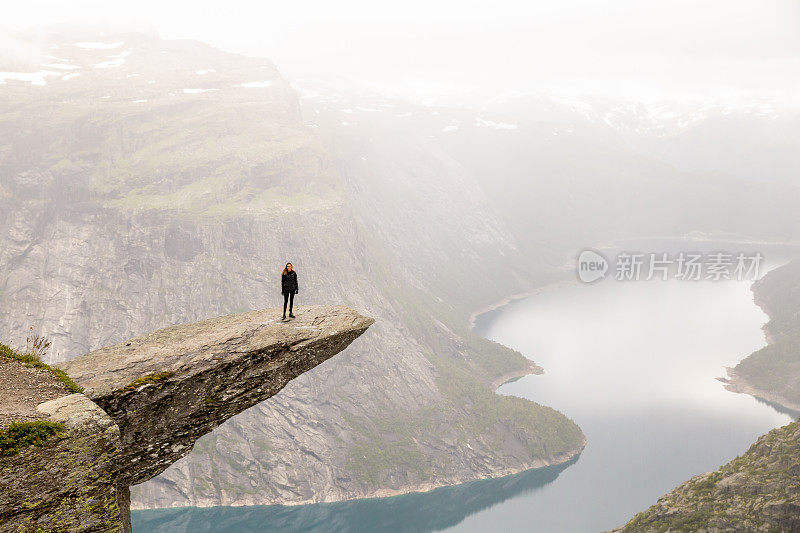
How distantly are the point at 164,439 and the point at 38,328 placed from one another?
536ft

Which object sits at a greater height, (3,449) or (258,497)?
(3,449)

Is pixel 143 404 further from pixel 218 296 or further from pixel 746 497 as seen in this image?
pixel 218 296

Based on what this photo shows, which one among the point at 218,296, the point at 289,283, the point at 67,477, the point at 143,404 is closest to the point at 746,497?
the point at 289,283

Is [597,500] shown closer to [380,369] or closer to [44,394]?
[380,369]

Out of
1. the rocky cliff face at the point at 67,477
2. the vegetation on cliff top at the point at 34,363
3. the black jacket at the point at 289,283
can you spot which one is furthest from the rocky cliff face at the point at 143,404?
the black jacket at the point at 289,283

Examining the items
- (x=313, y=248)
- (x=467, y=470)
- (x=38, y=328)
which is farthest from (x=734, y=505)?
(x=38, y=328)

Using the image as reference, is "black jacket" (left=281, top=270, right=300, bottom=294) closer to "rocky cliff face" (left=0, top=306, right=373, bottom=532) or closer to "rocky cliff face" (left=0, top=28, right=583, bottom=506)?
"rocky cliff face" (left=0, top=306, right=373, bottom=532)

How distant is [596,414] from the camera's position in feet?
643

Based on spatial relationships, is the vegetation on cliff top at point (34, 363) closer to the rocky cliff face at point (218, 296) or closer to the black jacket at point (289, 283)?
the black jacket at point (289, 283)

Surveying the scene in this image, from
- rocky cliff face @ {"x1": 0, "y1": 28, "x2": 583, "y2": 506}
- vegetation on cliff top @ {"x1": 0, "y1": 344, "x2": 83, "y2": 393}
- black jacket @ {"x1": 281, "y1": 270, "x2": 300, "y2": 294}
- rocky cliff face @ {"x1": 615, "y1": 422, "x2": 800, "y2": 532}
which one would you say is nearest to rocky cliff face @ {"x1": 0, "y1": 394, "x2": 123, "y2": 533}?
vegetation on cliff top @ {"x1": 0, "y1": 344, "x2": 83, "y2": 393}

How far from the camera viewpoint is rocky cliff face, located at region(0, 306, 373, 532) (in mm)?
13727

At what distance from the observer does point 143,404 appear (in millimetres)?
18703

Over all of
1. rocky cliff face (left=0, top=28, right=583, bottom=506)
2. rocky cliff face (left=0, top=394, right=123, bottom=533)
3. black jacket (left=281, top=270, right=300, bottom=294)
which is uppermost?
black jacket (left=281, top=270, right=300, bottom=294)

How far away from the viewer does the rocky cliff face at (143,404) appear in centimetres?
1373
